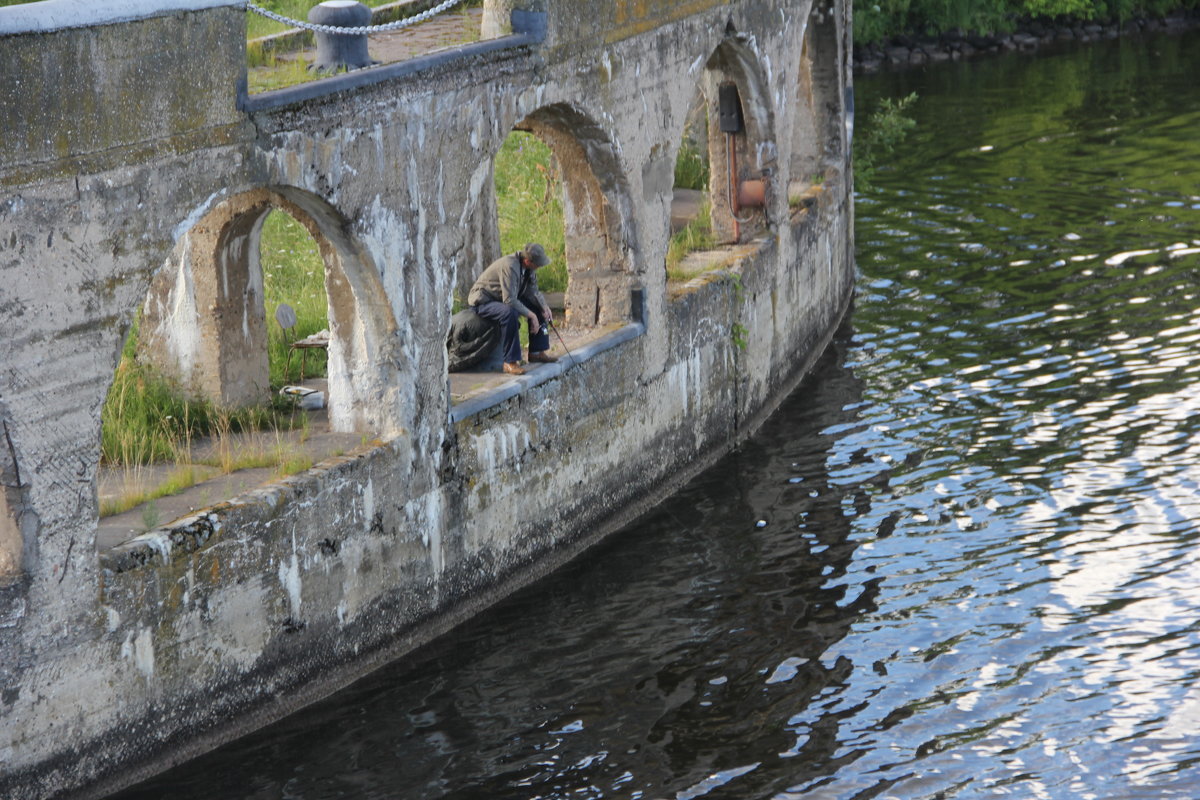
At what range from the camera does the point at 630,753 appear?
10523mm

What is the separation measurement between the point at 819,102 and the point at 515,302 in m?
8.81

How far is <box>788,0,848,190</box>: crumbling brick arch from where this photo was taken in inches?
797

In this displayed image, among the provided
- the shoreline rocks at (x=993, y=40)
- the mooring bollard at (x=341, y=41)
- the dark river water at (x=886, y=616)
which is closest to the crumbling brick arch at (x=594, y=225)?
the dark river water at (x=886, y=616)

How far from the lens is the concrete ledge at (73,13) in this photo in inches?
333

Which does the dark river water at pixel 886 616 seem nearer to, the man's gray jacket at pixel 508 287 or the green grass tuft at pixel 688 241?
the green grass tuft at pixel 688 241

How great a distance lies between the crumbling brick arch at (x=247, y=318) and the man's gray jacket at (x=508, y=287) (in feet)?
5.39

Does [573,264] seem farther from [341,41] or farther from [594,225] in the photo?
[341,41]

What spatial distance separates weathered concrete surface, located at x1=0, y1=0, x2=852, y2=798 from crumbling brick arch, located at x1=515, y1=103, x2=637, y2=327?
2 cm

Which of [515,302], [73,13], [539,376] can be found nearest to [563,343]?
[515,302]

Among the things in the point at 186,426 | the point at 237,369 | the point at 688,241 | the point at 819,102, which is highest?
the point at 819,102

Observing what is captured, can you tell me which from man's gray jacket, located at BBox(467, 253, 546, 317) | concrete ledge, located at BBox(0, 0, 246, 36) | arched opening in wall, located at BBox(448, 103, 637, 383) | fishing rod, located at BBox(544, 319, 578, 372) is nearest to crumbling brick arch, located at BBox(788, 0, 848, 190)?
arched opening in wall, located at BBox(448, 103, 637, 383)

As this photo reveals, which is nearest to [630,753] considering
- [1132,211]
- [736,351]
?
[736,351]

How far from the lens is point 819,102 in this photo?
67.2 ft

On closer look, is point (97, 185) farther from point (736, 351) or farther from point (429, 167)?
point (736, 351)
